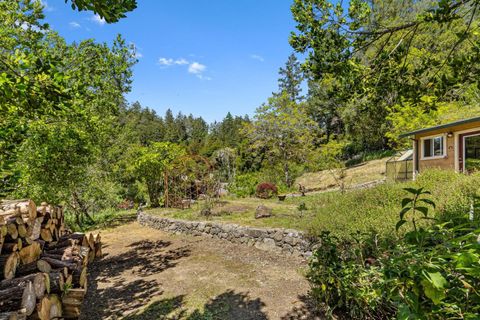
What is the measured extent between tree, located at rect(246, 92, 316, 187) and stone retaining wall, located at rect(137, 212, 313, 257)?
10116mm

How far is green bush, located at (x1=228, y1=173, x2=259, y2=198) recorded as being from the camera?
1535 cm

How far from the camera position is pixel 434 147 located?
12023 millimetres

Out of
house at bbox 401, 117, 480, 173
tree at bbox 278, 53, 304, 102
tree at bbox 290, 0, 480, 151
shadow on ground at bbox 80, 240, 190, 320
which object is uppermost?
tree at bbox 278, 53, 304, 102

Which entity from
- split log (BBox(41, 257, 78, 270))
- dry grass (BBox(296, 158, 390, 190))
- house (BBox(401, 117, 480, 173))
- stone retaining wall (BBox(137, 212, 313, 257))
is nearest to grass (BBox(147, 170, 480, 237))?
stone retaining wall (BBox(137, 212, 313, 257))

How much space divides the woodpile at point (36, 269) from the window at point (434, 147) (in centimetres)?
1375

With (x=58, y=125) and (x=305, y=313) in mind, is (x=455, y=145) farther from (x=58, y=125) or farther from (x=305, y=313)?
(x=58, y=125)

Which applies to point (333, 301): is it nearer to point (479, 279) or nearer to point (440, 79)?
point (479, 279)

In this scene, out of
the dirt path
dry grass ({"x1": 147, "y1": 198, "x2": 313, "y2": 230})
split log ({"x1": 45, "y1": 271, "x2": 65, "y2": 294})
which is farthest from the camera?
dry grass ({"x1": 147, "y1": 198, "x2": 313, "y2": 230})

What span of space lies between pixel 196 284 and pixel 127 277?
1.59 metres

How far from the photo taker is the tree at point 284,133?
18.0 m

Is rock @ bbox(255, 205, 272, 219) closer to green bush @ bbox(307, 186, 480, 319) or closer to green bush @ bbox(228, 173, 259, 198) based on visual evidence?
green bush @ bbox(307, 186, 480, 319)

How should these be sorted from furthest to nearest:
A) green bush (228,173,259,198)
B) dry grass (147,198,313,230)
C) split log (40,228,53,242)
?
green bush (228,173,259,198)
dry grass (147,198,313,230)
split log (40,228,53,242)

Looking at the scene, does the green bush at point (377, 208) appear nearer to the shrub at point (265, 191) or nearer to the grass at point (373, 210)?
the grass at point (373, 210)

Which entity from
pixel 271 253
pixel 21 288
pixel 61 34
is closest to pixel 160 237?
pixel 271 253
